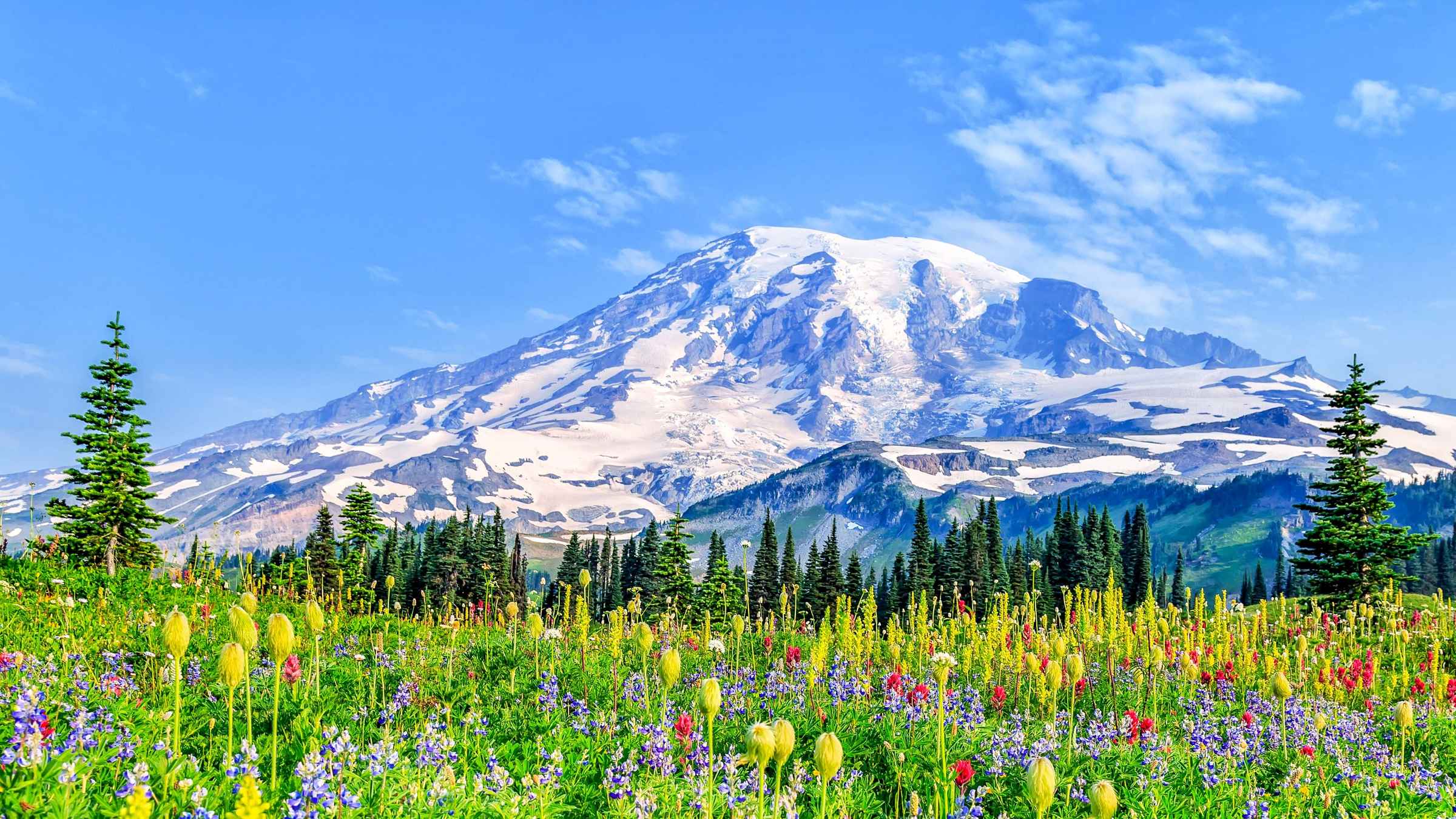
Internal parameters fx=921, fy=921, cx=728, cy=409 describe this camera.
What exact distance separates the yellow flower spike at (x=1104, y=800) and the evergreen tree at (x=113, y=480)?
26374mm

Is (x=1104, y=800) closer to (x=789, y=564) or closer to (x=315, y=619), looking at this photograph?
(x=315, y=619)

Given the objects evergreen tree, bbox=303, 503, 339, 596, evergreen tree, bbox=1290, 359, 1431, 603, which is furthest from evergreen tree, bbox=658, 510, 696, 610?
evergreen tree, bbox=1290, 359, 1431, 603

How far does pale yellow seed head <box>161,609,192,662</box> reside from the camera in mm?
4625

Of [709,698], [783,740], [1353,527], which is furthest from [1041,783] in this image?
[1353,527]

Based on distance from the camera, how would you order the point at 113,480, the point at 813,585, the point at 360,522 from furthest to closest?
the point at 813,585, the point at 360,522, the point at 113,480

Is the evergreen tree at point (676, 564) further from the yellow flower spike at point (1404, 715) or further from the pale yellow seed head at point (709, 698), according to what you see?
the pale yellow seed head at point (709, 698)

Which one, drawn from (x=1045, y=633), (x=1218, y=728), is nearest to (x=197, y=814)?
(x=1218, y=728)

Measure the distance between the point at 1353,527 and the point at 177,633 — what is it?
116 ft

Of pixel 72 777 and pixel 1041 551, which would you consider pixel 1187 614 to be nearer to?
pixel 72 777

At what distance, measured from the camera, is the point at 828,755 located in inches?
162

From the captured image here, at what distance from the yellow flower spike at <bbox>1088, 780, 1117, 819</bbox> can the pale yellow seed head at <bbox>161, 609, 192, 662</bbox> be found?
436 centimetres

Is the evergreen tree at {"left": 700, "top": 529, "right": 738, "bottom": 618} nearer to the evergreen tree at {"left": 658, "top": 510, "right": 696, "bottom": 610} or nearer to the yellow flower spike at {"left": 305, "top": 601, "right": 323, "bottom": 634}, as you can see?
the evergreen tree at {"left": 658, "top": 510, "right": 696, "bottom": 610}

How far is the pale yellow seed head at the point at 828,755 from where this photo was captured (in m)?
4.07

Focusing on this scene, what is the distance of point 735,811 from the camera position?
195 inches
